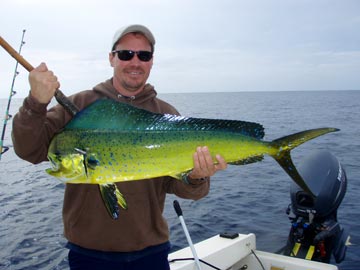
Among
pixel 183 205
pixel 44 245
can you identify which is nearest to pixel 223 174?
pixel 183 205

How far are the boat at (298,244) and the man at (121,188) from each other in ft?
5.92

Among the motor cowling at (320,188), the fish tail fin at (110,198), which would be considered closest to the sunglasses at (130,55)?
the fish tail fin at (110,198)

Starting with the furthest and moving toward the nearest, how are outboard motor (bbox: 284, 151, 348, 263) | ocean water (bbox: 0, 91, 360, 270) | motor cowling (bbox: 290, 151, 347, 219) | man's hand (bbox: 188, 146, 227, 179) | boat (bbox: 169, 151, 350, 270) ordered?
1. ocean water (bbox: 0, 91, 360, 270)
2. motor cowling (bbox: 290, 151, 347, 219)
3. outboard motor (bbox: 284, 151, 348, 263)
4. boat (bbox: 169, 151, 350, 270)
5. man's hand (bbox: 188, 146, 227, 179)

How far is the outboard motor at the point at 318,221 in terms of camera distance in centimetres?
560

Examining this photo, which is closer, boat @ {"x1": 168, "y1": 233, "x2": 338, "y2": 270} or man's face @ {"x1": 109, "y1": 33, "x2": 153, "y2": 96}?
man's face @ {"x1": 109, "y1": 33, "x2": 153, "y2": 96}

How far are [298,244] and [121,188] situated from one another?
3.66 meters

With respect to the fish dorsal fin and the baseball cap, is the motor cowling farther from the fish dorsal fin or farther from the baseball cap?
the baseball cap

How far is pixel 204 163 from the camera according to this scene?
2.88 m

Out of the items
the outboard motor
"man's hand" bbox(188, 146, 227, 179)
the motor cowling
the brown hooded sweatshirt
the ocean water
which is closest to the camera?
"man's hand" bbox(188, 146, 227, 179)

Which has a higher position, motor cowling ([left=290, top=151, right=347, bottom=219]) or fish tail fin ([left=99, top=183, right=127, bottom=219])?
fish tail fin ([left=99, top=183, right=127, bottom=219])

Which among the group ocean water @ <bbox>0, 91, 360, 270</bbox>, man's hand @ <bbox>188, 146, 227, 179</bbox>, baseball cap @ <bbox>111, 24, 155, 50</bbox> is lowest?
ocean water @ <bbox>0, 91, 360, 270</bbox>

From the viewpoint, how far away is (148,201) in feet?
10.5

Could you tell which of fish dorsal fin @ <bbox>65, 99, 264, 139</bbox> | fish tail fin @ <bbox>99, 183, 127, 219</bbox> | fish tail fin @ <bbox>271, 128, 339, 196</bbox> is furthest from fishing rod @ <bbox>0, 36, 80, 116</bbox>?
fish tail fin @ <bbox>271, 128, 339, 196</bbox>

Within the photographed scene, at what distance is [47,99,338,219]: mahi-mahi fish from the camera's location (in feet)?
8.68
